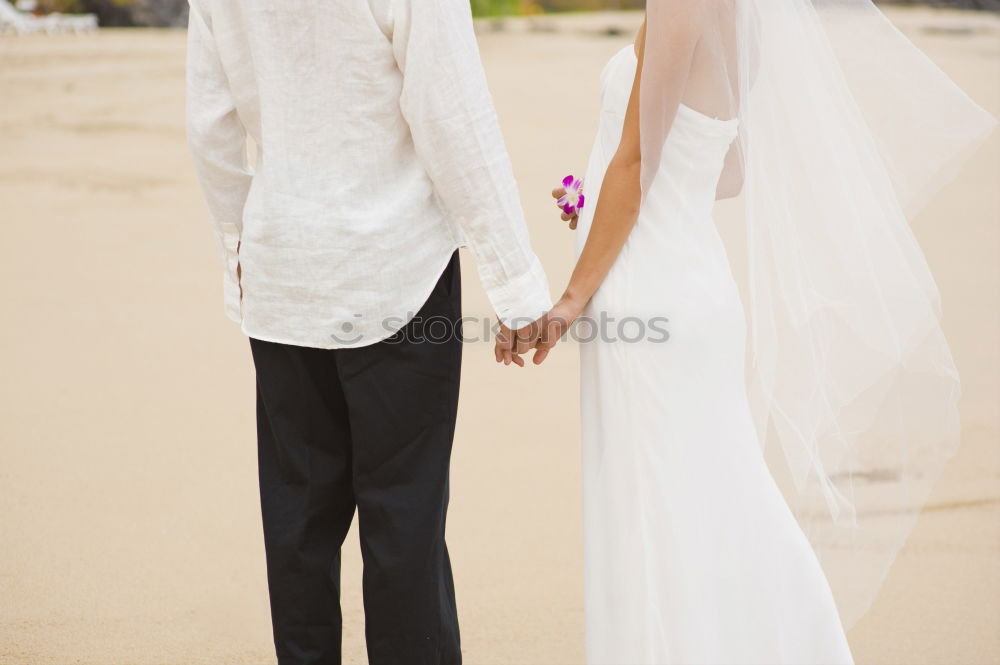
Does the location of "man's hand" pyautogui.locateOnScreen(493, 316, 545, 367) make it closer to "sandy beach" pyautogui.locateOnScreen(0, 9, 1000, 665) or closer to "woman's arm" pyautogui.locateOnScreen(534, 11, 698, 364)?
"woman's arm" pyautogui.locateOnScreen(534, 11, 698, 364)

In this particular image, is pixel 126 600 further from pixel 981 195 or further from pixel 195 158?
pixel 981 195

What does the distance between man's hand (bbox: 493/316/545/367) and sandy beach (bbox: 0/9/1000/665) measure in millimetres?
415

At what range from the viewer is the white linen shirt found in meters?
1.65

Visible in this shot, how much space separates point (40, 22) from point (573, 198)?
49.7 feet

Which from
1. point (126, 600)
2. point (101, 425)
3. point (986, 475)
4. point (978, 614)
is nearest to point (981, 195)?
point (986, 475)

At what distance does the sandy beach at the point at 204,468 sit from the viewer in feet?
8.89

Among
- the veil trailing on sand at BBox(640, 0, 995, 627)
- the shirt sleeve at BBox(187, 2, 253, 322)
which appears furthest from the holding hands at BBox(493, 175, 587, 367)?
the shirt sleeve at BBox(187, 2, 253, 322)

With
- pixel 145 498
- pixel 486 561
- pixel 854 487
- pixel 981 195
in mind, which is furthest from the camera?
pixel 981 195

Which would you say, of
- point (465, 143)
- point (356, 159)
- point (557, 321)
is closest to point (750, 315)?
point (557, 321)

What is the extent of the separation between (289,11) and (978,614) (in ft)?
7.27

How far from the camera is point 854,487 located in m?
2.19

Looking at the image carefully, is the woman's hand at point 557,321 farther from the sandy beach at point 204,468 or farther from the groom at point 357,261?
the sandy beach at point 204,468

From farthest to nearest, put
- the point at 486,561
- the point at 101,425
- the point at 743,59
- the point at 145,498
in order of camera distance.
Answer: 1. the point at 101,425
2. the point at 145,498
3. the point at 486,561
4. the point at 743,59

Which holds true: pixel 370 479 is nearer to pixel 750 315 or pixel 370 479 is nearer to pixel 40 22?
pixel 750 315
